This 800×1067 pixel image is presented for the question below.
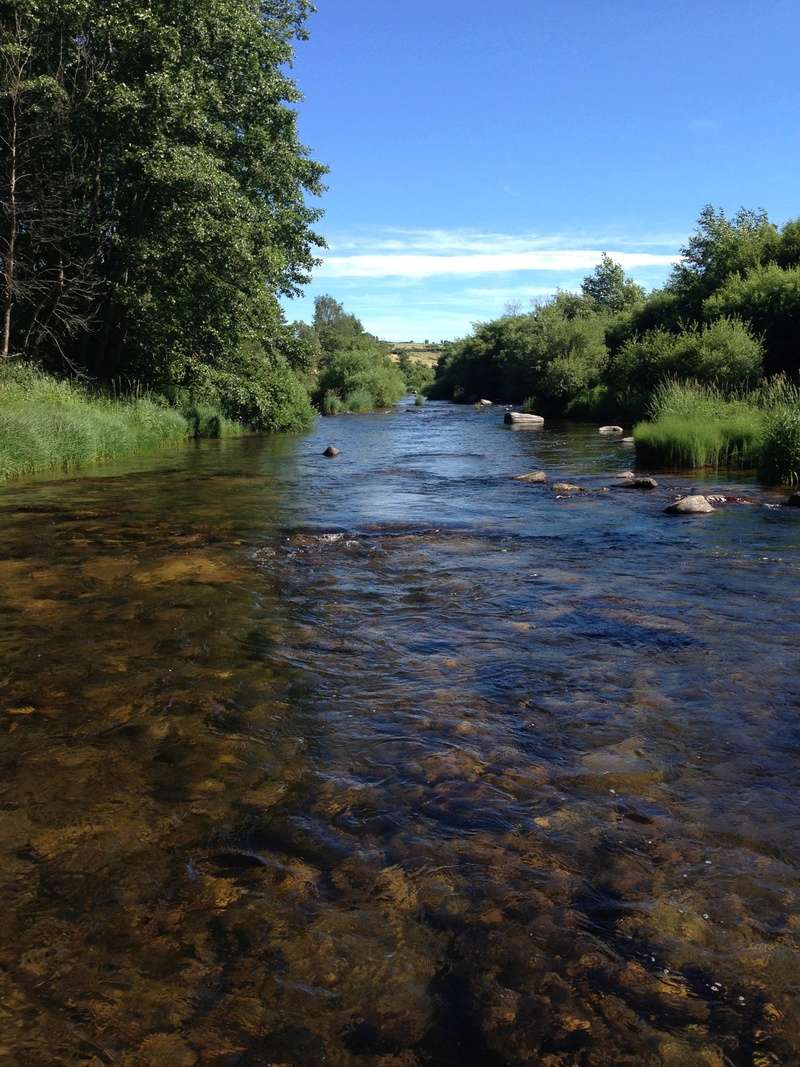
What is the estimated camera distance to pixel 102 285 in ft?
87.5

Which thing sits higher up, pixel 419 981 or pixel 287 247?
pixel 287 247

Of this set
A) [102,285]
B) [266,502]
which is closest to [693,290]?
[102,285]

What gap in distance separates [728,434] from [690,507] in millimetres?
7808

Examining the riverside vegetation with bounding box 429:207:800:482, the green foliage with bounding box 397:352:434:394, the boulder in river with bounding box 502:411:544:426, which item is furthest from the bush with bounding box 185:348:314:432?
the green foliage with bounding box 397:352:434:394

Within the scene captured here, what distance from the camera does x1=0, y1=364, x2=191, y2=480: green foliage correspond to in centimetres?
1855

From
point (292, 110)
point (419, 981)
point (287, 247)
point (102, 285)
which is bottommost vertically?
point (419, 981)

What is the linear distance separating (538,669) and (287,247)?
90.6ft

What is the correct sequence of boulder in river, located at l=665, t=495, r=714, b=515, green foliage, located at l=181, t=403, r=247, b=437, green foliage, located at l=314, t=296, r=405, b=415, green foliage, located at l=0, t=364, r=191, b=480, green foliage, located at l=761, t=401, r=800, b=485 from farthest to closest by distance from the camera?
green foliage, located at l=314, t=296, r=405, b=415
green foliage, located at l=181, t=403, r=247, b=437
green foliage, located at l=0, t=364, r=191, b=480
green foliage, located at l=761, t=401, r=800, b=485
boulder in river, located at l=665, t=495, r=714, b=515

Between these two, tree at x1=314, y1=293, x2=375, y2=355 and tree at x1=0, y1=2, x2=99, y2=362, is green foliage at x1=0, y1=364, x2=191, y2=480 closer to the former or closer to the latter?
tree at x1=0, y1=2, x2=99, y2=362

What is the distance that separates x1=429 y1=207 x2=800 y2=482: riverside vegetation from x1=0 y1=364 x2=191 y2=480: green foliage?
1533 cm

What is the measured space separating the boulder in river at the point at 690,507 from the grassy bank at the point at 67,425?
1457 cm

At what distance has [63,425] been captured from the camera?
65.9 feet

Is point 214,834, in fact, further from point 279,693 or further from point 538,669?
point 538,669

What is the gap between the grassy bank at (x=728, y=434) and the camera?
17859 mm
